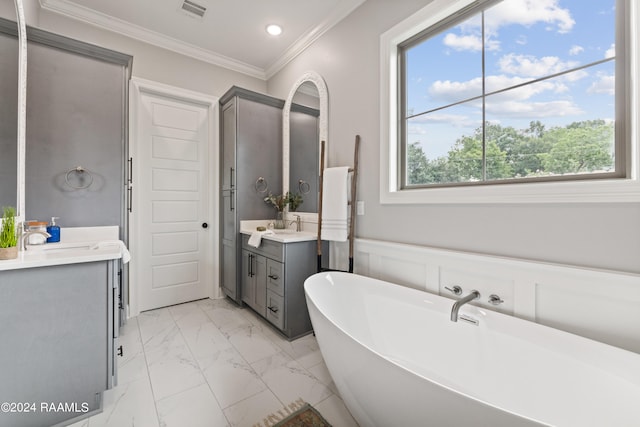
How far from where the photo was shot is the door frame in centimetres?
269

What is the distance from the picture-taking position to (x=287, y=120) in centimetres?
304

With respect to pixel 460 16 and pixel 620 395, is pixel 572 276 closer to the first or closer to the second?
pixel 620 395

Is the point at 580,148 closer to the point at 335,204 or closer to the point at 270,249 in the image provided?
the point at 335,204

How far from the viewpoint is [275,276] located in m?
2.31

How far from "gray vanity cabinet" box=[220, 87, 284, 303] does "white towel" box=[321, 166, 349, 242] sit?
3.20 feet

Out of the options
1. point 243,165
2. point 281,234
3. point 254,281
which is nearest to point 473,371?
point 281,234

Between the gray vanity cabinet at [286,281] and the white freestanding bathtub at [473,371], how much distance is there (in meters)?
0.62

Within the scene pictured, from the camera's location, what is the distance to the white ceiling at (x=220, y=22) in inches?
93.5

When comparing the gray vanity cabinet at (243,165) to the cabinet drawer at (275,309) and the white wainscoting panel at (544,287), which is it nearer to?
the cabinet drawer at (275,309)

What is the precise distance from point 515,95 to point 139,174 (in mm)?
3211

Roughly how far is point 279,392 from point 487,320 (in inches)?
48.0

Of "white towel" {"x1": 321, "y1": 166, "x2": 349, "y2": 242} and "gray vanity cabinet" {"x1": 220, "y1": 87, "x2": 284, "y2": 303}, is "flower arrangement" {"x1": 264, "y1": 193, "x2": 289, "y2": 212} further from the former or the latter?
"white towel" {"x1": 321, "y1": 166, "x2": 349, "y2": 242}

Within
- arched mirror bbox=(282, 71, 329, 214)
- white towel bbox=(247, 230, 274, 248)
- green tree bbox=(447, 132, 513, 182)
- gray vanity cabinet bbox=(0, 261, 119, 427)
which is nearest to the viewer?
gray vanity cabinet bbox=(0, 261, 119, 427)

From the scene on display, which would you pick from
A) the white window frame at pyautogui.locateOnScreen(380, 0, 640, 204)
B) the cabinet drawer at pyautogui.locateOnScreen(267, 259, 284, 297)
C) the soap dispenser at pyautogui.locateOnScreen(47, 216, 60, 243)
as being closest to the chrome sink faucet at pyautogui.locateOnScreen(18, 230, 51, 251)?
the soap dispenser at pyautogui.locateOnScreen(47, 216, 60, 243)
